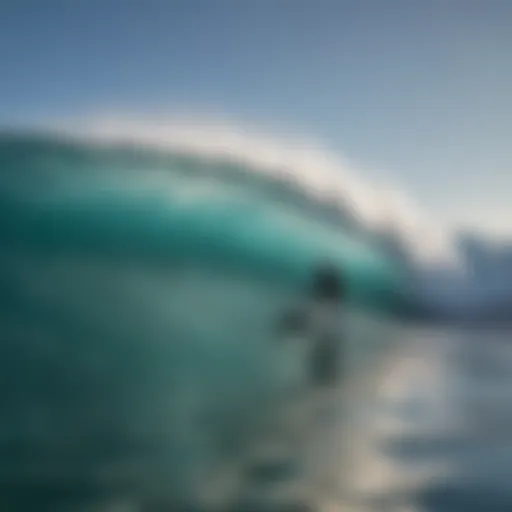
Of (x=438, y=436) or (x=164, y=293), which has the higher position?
(x=164, y=293)

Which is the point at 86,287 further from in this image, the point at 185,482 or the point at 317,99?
the point at 317,99

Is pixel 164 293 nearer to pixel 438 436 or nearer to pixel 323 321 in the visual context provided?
pixel 323 321

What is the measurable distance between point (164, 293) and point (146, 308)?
0.16 feet

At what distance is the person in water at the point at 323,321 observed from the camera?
1389mm

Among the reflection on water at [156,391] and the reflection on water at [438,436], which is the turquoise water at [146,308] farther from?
the reflection on water at [438,436]

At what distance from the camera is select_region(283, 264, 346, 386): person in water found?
139 centimetres

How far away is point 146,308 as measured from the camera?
1398 millimetres

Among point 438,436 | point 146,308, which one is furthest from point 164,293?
point 438,436

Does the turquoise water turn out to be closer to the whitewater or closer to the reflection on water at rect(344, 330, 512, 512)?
the whitewater

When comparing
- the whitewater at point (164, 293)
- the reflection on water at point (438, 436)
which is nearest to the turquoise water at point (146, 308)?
the whitewater at point (164, 293)

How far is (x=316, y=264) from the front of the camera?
1401mm

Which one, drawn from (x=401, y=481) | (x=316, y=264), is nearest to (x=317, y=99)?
(x=316, y=264)

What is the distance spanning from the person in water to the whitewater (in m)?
0.02

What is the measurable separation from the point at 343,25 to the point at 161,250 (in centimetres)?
60
